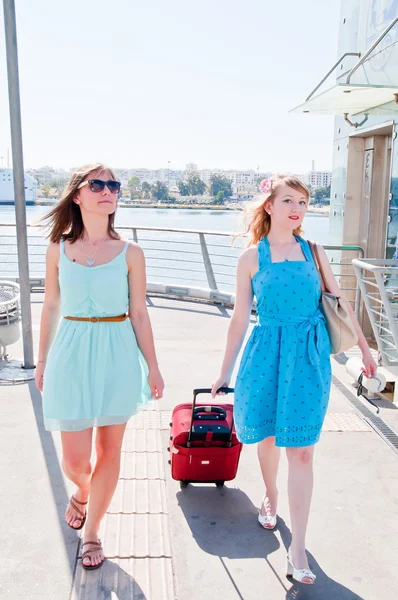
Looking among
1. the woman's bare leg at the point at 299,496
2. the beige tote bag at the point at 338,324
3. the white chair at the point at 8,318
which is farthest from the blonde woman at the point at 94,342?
the white chair at the point at 8,318

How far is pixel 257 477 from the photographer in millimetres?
3416

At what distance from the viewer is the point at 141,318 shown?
264 cm

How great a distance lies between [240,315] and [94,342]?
0.61 m

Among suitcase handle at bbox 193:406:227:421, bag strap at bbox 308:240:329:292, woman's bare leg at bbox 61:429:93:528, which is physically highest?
bag strap at bbox 308:240:329:292

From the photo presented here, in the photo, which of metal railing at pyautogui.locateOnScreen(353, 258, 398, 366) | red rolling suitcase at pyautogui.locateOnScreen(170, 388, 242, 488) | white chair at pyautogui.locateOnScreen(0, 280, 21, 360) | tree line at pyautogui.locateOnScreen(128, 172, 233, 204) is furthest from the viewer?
tree line at pyautogui.locateOnScreen(128, 172, 233, 204)

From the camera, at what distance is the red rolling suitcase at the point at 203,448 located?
122 inches

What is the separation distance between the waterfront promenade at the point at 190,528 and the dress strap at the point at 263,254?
3.88 feet

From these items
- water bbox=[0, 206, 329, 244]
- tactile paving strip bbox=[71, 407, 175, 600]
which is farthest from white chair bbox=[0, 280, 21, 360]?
tactile paving strip bbox=[71, 407, 175, 600]

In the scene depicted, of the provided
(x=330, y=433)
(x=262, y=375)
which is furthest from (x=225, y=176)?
(x=262, y=375)

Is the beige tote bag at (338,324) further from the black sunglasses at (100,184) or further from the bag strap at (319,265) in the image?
the black sunglasses at (100,184)

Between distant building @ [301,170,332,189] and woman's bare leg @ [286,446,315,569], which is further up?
distant building @ [301,170,332,189]

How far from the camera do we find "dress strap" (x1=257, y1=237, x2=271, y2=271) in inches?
105

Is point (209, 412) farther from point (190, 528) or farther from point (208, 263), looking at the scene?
point (208, 263)

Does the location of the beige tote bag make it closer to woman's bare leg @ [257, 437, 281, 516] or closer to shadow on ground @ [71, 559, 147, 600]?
woman's bare leg @ [257, 437, 281, 516]
